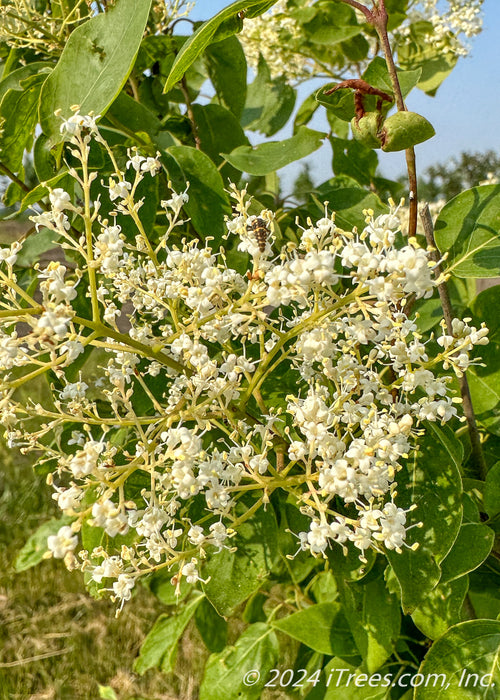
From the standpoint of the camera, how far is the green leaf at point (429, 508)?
605mm

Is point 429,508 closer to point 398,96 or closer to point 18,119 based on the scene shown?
point 398,96

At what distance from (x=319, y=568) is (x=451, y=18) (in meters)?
1.19

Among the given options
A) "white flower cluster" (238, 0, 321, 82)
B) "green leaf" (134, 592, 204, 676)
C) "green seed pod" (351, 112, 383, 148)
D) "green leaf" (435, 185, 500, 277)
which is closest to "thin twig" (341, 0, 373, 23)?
"green seed pod" (351, 112, 383, 148)

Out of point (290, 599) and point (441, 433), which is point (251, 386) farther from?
point (290, 599)

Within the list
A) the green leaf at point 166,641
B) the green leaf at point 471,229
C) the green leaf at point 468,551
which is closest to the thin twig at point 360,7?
the green leaf at point 471,229

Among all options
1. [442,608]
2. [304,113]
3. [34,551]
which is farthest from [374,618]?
[304,113]

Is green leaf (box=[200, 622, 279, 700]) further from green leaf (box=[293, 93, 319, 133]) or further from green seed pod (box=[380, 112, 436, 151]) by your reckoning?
green leaf (box=[293, 93, 319, 133])

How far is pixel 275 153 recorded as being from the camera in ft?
2.64

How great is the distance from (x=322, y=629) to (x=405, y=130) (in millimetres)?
666

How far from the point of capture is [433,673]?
733 millimetres

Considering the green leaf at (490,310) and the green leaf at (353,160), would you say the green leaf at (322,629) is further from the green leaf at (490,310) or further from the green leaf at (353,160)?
the green leaf at (353,160)

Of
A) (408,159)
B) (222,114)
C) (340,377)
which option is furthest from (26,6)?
(340,377)

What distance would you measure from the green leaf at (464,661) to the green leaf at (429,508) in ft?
0.53

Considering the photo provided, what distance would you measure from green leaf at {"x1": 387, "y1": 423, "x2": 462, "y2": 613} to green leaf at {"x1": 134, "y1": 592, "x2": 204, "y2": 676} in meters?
0.68
